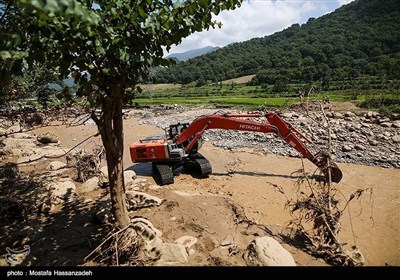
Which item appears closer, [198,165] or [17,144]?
[198,165]

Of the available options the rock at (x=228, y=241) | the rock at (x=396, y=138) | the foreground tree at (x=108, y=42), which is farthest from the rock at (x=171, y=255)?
the rock at (x=396, y=138)

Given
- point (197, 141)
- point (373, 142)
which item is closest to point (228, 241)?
point (197, 141)

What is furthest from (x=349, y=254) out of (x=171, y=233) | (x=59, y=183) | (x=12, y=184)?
(x=12, y=184)

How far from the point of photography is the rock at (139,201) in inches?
→ 284

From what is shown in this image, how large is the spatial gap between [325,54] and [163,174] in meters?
79.9

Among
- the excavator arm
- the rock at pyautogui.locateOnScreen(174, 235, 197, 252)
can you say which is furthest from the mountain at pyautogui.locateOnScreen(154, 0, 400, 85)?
the rock at pyautogui.locateOnScreen(174, 235, 197, 252)

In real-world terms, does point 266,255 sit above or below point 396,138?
above

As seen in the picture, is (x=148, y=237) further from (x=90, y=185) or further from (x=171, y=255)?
(x=90, y=185)

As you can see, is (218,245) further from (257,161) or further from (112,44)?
(257,161)

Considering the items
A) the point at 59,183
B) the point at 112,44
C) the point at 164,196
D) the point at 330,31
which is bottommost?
the point at 164,196

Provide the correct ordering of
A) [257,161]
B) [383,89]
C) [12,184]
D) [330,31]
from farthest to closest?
[330,31] → [383,89] → [257,161] → [12,184]

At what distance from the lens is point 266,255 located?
515 cm
